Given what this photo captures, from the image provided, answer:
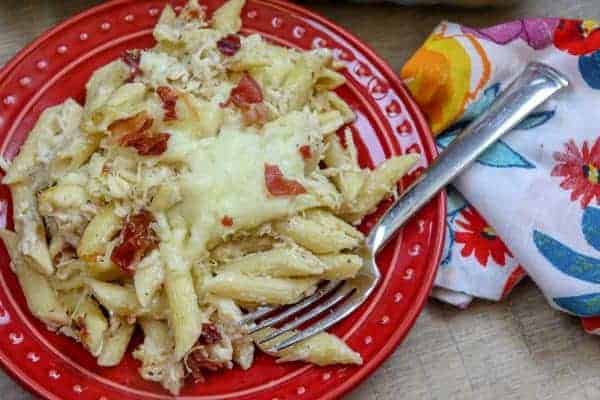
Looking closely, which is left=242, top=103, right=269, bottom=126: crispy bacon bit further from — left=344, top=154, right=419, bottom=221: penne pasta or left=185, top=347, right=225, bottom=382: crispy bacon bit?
left=185, top=347, right=225, bottom=382: crispy bacon bit

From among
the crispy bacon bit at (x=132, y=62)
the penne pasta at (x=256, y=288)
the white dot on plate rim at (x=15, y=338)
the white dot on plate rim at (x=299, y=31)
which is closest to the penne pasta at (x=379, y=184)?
the penne pasta at (x=256, y=288)

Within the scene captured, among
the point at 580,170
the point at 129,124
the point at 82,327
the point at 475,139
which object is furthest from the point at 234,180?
the point at 580,170

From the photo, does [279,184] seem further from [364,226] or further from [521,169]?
[521,169]

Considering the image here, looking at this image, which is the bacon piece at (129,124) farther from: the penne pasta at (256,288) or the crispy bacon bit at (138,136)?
the penne pasta at (256,288)

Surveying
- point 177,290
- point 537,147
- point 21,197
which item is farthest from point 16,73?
point 537,147

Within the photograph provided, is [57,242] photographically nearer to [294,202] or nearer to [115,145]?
[115,145]

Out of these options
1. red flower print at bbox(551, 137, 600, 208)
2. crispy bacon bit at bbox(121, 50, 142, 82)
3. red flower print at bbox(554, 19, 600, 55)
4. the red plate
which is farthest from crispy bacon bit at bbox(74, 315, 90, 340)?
red flower print at bbox(554, 19, 600, 55)
